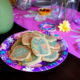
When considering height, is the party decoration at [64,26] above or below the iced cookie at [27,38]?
below

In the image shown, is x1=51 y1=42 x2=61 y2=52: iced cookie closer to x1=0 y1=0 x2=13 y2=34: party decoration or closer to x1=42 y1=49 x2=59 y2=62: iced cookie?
x1=42 y1=49 x2=59 y2=62: iced cookie

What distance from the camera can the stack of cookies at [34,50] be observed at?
0.58m

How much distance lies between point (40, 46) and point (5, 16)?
0.24 m

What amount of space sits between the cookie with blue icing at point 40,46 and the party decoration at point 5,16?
0.19 m

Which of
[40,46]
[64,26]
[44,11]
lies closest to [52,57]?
[40,46]

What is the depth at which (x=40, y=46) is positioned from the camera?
61cm

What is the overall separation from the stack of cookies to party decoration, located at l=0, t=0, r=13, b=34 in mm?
138

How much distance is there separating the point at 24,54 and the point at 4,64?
9 cm

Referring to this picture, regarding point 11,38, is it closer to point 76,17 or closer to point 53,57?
point 53,57

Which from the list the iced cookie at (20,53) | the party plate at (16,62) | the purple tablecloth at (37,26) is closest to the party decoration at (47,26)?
the purple tablecloth at (37,26)

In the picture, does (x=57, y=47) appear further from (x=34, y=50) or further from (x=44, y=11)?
(x=44, y=11)

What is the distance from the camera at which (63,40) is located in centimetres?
70

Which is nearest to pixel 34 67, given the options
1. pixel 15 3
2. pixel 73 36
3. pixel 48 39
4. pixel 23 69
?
pixel 23 69

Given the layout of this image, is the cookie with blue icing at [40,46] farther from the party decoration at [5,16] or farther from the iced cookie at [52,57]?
the party decoration at [5,16]
